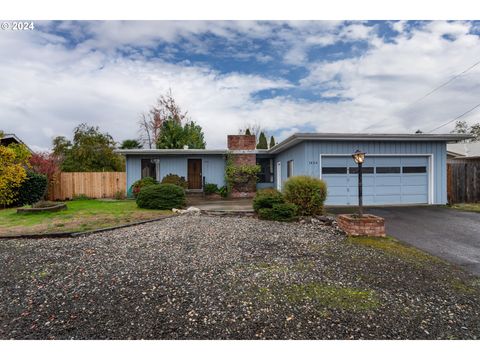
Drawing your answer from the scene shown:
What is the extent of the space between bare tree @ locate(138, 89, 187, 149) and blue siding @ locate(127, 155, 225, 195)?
1156cm

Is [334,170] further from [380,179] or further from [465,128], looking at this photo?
[465,128]

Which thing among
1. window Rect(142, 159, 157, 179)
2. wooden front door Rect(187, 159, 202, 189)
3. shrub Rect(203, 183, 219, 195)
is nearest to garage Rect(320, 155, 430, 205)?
shrub Rect(203, 183, 219, 195)

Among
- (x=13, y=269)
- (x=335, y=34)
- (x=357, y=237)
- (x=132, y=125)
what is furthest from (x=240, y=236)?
(x=132, y=125)

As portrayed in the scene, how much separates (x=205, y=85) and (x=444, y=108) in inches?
794

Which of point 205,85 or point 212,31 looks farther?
point 205,85

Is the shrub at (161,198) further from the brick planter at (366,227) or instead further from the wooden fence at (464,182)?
the wooden fence at (464,182)

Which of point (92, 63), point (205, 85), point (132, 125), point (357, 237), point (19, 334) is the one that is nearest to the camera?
point (19, 334)

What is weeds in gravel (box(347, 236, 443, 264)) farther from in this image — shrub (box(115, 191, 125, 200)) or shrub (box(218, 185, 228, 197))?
shrub (box(115, 191, 125, 200))

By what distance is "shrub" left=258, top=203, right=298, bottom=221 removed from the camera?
6.88 m

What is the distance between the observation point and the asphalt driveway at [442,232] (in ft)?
14.4

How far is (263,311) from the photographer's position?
8.04 feet

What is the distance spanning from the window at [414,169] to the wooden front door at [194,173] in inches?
396

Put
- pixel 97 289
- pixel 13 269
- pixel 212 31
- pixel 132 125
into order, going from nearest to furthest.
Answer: pixel 97 289
pixel 13 269
pixel 212 31
pixel 132 125
